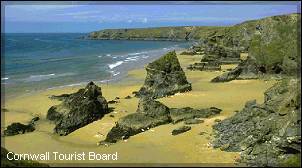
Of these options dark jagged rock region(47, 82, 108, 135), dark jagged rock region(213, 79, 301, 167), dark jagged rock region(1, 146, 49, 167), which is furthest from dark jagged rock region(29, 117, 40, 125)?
dark jagged rock region(1, 146, 49, 167)

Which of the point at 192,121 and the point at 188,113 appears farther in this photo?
the point at 188,113

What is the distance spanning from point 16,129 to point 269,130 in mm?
14276

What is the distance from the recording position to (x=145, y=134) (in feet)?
77.7

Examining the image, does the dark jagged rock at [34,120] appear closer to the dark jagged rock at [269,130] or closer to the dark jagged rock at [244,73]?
the dark jagged rock at [269,130]

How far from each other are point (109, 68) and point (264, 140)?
46985mm

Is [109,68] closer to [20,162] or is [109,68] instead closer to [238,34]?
[238,34]

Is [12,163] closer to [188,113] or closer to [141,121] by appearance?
[141,121]

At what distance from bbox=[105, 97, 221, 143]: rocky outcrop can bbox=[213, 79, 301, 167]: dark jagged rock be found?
4144 millimetres

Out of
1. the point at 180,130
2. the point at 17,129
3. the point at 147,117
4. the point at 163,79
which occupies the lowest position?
the point at 17,129

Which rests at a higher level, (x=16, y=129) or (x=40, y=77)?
(x=16, y=129)

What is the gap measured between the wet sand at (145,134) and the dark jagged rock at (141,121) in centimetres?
52

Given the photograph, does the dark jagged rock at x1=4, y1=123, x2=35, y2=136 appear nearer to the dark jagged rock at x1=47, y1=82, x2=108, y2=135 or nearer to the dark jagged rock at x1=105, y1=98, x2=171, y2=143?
the dark jagged rock at x1=47, y1=82, x2=108, y2=135

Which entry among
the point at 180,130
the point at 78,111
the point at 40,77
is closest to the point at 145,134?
the point at 180,130

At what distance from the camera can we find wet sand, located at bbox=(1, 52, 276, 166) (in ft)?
65.0
